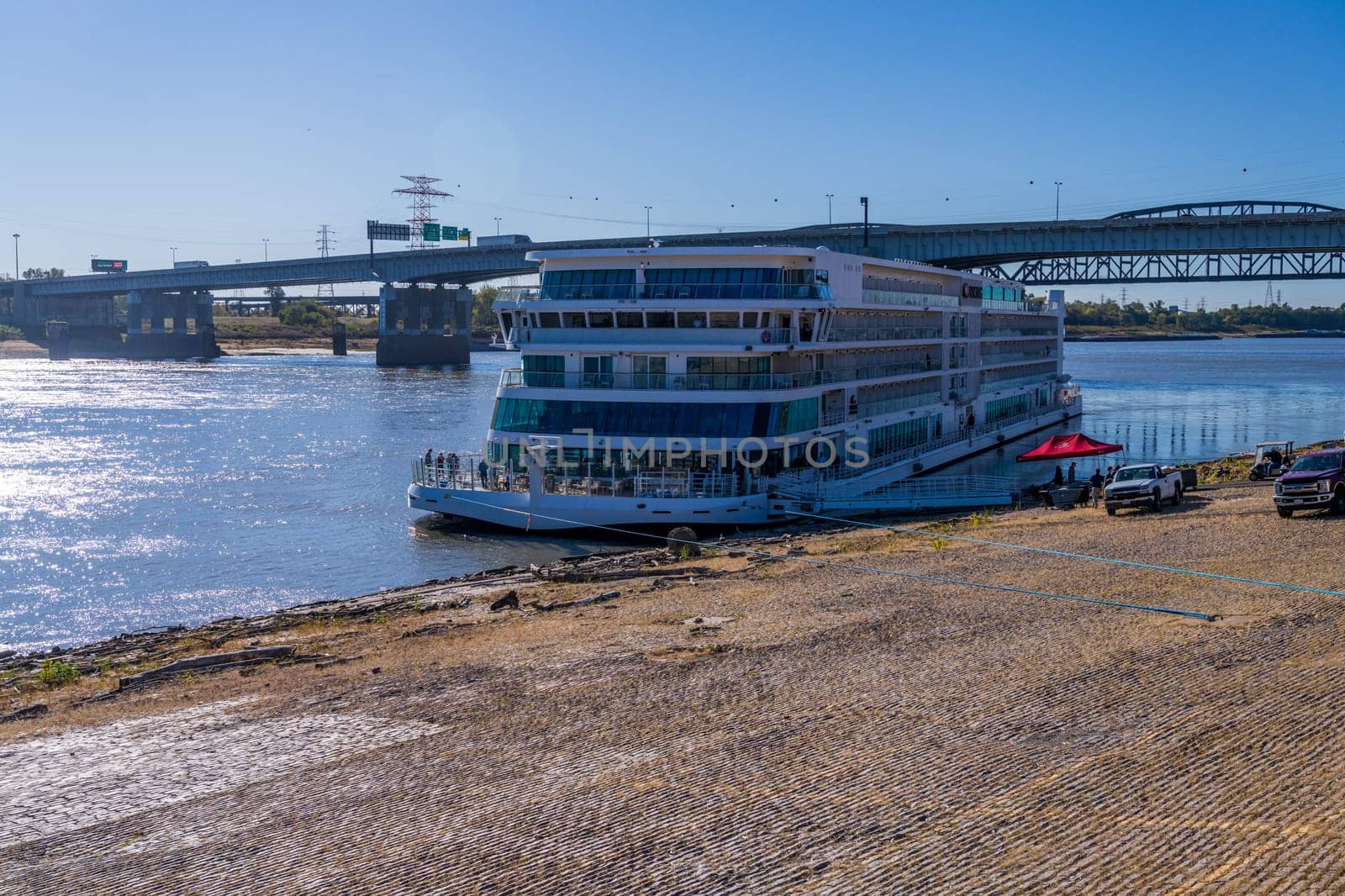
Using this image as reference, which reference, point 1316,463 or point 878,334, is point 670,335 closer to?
point 878,334

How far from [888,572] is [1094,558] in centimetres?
389

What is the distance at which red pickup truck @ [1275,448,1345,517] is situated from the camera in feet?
90.0

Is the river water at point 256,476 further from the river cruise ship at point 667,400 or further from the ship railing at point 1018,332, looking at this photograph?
the ship railing at point 1018,332

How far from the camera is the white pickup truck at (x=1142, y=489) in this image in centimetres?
3145

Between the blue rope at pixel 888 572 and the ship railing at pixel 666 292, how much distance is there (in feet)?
21.2

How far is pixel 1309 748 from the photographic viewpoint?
40.5 ft

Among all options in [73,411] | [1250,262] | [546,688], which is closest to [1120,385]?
[1250,262]

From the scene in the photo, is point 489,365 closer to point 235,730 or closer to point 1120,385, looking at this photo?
point 1120,385

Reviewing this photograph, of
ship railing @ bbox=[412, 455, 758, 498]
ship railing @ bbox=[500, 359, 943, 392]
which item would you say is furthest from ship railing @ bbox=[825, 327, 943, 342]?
ship railing @ bbox=[412, 455, 758, 498]

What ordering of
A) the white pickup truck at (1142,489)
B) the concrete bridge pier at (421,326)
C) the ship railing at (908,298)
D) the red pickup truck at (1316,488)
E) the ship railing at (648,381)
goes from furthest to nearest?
the concrete bridge pier at (421,326), the ship railing at (908,298), the ship railing at (648,381), the white pickup truck at (1142,489), the red pickup truck at (1316,488)

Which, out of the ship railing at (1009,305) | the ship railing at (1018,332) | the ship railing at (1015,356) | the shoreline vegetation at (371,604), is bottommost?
the shoreline vegetation at (371,604)

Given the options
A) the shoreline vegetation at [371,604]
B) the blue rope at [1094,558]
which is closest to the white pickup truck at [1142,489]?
the shoreline vegetation at [371,604]

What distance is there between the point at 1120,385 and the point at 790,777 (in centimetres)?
10778

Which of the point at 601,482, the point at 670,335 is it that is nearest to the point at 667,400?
the point at 670,335
